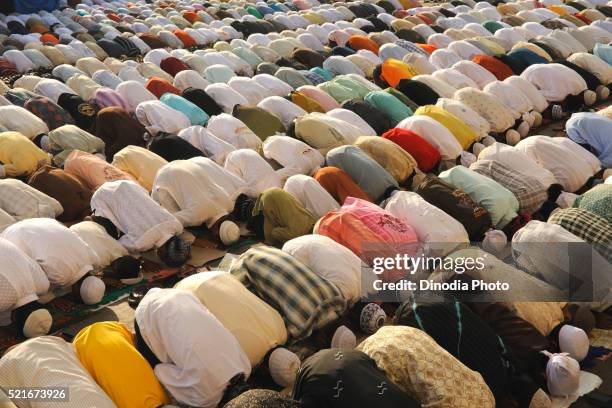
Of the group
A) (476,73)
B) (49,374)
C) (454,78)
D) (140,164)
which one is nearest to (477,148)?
(454,78)

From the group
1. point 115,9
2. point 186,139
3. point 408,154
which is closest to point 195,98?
point 186,139

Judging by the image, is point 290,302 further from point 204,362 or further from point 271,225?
point 271,225

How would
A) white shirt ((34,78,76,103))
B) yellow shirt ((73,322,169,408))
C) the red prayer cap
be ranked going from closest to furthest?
yellow shirt ((73,322,169,408)), the red prayer cap, white shirt ((34,78,76,103))

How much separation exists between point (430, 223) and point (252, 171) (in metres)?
1.41

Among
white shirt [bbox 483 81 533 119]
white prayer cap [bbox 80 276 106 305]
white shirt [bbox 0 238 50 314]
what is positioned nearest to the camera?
white shirt [bbox 0 238 50 314]

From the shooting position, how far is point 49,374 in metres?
2.80

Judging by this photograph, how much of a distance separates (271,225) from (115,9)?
29.9ft

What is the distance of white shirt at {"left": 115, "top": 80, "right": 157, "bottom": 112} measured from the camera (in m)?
6.78

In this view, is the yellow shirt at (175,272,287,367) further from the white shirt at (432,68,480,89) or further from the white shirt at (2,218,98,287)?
the white shirt at (432,68,480,89)

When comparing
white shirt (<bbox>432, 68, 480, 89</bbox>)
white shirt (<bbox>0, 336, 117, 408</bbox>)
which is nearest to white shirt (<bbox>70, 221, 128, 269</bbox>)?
white shirt (<bbox>0, 336, 117, 408</bbox>)

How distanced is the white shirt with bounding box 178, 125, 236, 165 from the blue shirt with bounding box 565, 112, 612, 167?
292 centimetres

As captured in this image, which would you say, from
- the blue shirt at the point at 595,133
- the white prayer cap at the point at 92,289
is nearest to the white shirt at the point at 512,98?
the blue shirt at the point at 595,133

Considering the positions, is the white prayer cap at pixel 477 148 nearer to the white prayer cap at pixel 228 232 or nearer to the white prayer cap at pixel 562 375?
the white prayer cap at pixel 228 232

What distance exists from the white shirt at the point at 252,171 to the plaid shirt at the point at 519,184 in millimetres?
1479
